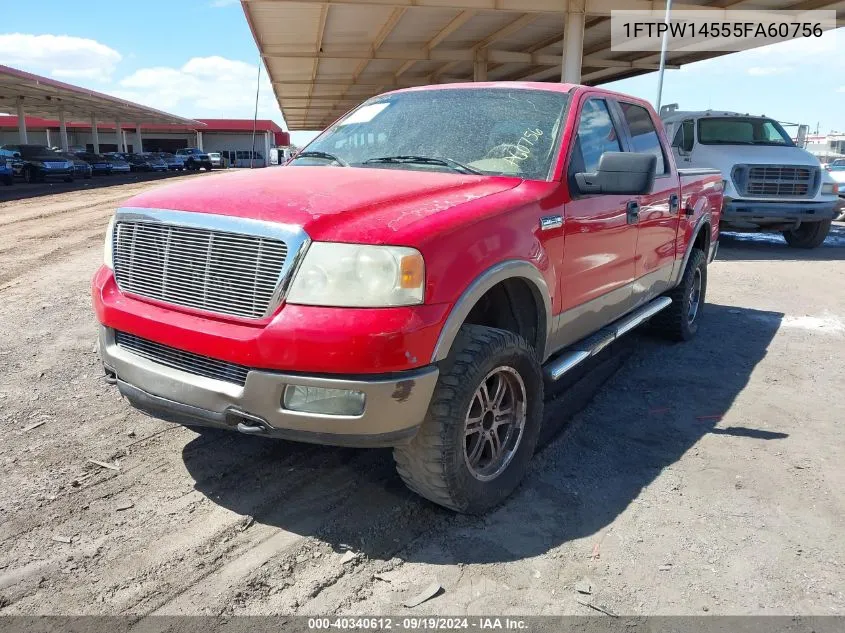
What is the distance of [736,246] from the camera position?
12352 millimetres

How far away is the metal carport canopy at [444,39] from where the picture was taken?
1664 cm

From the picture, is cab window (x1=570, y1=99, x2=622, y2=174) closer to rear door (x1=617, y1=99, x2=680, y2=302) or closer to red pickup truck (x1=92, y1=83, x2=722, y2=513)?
red pickup truck (x1=92, y1=83, x2=722, y2=513)

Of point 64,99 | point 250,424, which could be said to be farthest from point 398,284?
point 64,99

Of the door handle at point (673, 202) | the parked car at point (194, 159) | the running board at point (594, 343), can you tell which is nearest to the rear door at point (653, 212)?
the door handle at point (673, 202)

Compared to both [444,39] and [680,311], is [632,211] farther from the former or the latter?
[444,39]

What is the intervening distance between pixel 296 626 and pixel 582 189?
99.4 inches

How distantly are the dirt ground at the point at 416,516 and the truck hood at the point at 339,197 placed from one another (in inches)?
52.0

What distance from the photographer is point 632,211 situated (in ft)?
13.9

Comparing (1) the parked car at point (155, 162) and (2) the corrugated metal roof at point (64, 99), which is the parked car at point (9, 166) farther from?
(1) the parked car at point (155, 162)

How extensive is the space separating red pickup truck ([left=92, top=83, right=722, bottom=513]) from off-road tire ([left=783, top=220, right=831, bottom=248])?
381 inches

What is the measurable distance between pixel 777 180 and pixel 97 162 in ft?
114

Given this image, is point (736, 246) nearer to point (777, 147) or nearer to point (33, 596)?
point (777, 147)

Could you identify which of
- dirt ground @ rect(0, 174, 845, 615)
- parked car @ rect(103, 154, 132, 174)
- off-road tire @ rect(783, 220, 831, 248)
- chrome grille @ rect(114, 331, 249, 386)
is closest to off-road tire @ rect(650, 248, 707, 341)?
dirt ground @ rect(0, 174, 845, 615)

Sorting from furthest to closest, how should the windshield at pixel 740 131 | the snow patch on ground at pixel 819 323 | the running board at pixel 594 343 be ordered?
the windshield at pixel 740 131 < the snow patch on ground at pixel 819 323 < the running board at pixel 594 343
